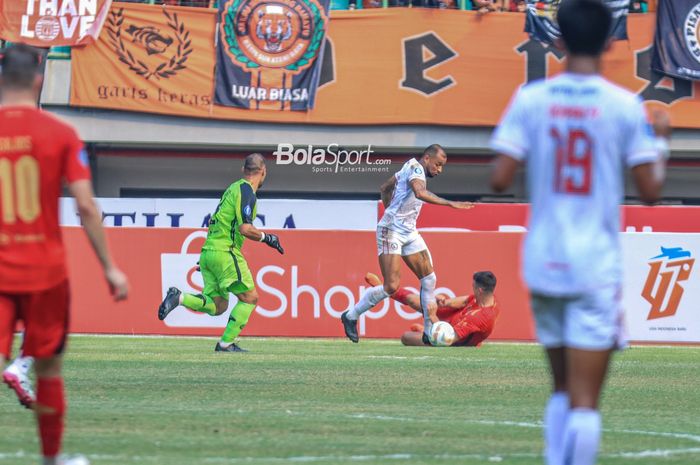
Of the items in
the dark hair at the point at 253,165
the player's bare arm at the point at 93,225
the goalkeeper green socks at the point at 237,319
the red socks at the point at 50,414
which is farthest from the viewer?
the goalkeeper green socks at the point at 237,319

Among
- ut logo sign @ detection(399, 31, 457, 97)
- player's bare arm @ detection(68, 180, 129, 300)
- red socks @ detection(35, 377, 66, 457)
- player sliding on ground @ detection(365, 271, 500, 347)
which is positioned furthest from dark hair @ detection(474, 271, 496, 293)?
ut logo sign @ detection(399, 31, 457, 97)

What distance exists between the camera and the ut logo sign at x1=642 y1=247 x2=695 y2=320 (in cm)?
1994

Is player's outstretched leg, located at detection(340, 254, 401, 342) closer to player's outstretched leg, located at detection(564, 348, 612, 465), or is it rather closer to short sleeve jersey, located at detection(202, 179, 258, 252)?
short sleeve jersey, located at detection(202, 179, 258, 252)

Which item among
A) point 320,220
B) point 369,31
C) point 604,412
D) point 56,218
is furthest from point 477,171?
point 56,218

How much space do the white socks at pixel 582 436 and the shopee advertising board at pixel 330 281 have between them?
48.5ft

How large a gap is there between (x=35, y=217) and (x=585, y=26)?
94.3 inches

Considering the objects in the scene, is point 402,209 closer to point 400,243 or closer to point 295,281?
point 400,243

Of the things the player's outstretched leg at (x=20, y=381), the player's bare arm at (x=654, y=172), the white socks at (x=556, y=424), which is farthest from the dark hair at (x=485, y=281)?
the player's bare arm at (x=654, y=172)

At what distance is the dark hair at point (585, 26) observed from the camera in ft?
17.6

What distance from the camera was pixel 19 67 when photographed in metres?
6.11

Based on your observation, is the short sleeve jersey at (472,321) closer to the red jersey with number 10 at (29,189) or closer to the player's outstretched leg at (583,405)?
the red jersey with number 10 at (29,189)

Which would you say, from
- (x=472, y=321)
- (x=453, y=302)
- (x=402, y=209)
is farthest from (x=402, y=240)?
(x=472, y=321)

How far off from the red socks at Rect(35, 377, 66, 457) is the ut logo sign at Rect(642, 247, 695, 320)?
14.7m

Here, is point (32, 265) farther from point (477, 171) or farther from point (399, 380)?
point (477, 171)
